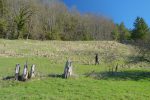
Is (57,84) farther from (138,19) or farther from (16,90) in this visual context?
(138,19)

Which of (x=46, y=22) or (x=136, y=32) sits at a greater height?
(x=46, y=22)

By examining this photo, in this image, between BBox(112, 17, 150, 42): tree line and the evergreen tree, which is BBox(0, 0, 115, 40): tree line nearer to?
BBox(112, 17, 150, 42): tree line

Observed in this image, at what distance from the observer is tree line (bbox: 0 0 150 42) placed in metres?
78.1

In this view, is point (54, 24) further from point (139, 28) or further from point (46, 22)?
point (139, 28)

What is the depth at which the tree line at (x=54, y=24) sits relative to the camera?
78062 mm

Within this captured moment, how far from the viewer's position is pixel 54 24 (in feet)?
297

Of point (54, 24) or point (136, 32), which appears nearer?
point (54, 24)

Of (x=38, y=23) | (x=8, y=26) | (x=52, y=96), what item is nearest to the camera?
(x=52, y=96)

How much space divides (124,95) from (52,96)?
399 cm

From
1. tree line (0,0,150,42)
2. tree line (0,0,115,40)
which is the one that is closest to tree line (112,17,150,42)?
tree line (0,0,150,42)

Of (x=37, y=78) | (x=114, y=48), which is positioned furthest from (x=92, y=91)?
(x=114, y=48)

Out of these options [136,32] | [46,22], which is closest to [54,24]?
[46,22]

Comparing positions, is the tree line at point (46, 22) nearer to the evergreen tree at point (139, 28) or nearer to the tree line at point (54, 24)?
the tree line at point (54, 24)

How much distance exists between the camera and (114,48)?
197ft
